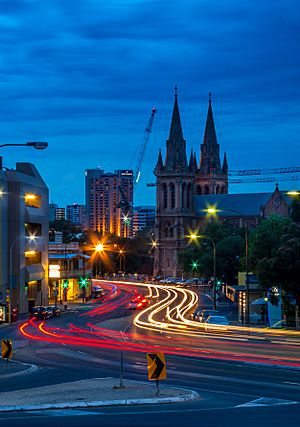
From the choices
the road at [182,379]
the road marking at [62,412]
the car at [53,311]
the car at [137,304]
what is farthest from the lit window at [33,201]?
the road marking at [62,412]

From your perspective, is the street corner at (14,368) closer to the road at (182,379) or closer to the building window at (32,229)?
the road at (182,379)

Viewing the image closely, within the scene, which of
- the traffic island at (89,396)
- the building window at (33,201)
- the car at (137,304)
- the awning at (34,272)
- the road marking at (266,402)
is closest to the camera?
the traffic island at (89,396)

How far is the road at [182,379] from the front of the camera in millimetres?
22094

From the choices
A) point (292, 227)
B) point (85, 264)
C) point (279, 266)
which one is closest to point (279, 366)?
point (279, 266)

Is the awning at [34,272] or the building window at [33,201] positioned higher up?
the building window at [33,201]

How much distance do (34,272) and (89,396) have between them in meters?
61.6

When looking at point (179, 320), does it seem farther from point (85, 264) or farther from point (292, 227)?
point (85, 264)

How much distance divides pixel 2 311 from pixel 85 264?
46.0 meters

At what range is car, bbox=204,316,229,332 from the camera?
2302 inches

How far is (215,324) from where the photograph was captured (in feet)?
197

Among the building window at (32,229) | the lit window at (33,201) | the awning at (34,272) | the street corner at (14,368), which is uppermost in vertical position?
the lit window at (33,201)

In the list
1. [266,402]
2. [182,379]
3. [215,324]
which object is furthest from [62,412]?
[215,324]

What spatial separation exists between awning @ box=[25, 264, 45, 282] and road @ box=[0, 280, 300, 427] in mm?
23472

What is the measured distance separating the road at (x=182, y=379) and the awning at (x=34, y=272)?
23472 millimetres
